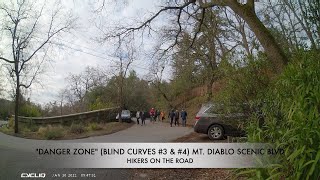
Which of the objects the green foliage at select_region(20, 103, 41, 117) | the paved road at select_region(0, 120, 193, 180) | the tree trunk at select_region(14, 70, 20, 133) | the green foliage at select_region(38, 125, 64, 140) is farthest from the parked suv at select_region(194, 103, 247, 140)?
the tree trunk at select_region(14, 70, 20, 133)

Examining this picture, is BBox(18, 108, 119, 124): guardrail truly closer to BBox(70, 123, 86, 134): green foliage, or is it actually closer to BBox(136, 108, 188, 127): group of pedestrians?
BBox(70, 123, 86, 134): green foliage

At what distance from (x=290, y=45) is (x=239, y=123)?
5.75 ft

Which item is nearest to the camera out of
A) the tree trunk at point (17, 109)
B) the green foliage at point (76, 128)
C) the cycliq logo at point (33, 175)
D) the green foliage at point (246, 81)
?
the cycliq logo at point (33, 175)

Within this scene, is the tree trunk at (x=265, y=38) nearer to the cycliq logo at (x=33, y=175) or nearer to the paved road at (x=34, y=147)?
the paved road at (x=34, y=147)

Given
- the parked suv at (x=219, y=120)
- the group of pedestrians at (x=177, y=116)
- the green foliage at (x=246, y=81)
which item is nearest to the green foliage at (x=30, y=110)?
the group of pedestrians at (x=177, y=116)

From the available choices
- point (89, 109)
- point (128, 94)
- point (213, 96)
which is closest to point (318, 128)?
point (213, 96)

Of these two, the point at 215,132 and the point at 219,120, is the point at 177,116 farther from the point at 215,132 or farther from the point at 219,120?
the point at 219,120

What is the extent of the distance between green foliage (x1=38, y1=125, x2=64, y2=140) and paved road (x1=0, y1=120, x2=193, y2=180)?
105 millimetres

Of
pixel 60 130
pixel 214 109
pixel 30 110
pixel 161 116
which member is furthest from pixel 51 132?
pixel 214 109

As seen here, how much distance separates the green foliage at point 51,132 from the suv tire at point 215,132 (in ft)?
7.82

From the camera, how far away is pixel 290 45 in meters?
4.64

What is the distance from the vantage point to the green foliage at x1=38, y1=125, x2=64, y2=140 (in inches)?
150

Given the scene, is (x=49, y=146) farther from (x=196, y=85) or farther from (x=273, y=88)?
(x=273, y=88)

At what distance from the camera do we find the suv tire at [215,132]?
4.20 m
